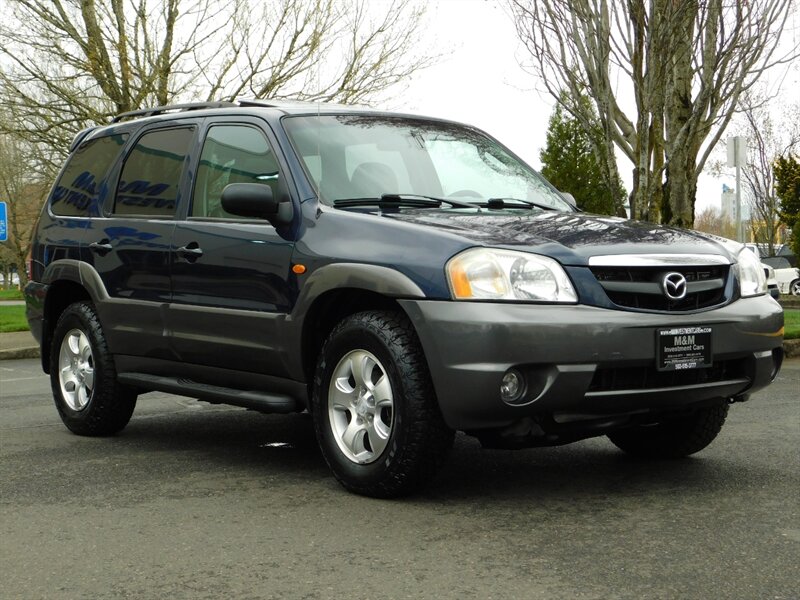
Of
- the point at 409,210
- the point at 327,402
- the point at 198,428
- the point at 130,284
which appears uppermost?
the point at 409,210

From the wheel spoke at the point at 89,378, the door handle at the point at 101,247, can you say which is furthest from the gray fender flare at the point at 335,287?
the wheel spoke at the point at 89,378

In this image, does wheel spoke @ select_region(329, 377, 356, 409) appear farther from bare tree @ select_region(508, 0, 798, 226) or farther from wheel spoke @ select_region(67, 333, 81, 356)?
bare tree @ select_region(508, 0, 798, 226)

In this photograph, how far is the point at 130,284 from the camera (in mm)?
6520

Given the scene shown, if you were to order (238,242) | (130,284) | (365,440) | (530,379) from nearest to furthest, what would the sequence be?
(530,379), (365,440), (238,242), (130,284)

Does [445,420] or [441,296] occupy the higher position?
[441,296]

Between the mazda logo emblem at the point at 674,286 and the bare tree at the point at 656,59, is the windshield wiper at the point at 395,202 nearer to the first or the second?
the mazda logo emblem at the point at 674,286

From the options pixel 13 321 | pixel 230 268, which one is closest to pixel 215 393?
pixel 230 268

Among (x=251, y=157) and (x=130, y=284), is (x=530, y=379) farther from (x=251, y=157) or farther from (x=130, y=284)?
(x=130, y=284)

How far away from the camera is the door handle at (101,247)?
6695 millimetres

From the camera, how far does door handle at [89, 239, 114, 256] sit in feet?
22.0

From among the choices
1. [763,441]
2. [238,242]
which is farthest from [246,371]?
[763,441]

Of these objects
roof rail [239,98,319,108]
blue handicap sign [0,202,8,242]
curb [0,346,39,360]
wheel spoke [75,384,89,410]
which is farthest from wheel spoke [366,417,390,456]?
blue handicap sign [0,202,8,242]

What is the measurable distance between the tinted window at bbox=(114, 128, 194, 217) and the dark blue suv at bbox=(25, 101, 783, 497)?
0.7 inches

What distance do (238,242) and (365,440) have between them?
122 centimetres
